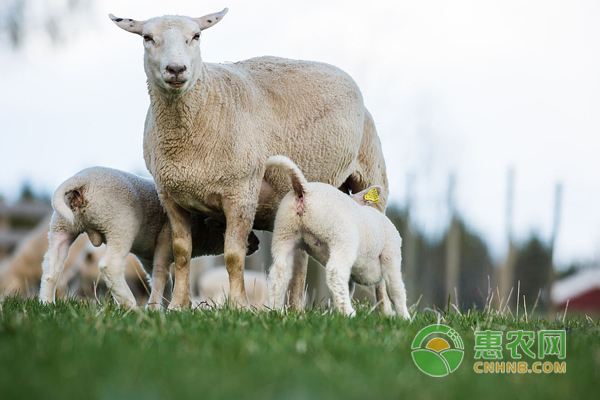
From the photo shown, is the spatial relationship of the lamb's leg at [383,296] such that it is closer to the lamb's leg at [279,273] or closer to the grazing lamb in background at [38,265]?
the lamb's leg at [279,273]

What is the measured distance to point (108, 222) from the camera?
4.95 metres

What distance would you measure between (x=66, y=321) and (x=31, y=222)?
13868mm

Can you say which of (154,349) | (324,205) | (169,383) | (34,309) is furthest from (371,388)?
(34,309)

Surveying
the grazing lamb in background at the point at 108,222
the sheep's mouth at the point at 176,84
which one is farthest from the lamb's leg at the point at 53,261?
the sheep's mouth at the point at 176,84

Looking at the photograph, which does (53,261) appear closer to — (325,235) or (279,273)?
(279,273)

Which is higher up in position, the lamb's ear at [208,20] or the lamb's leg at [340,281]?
the lamb's ear at [208,20]

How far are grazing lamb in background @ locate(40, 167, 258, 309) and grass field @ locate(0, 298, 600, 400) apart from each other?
58.5 inches

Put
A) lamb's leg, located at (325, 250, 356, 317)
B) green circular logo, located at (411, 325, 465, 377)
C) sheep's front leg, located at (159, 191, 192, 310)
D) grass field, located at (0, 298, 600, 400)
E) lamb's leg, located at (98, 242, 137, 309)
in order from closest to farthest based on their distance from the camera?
grass field, located at (0, 298, 600, 400)
green circular logo, located at (411, 325, 465, 377)
lamb's leg, located at (325, 250, 356, 317)
lamb's leg, located at (98, 242, 137, 309)
sheep's front leg, located at (159, 191, 192, 310)

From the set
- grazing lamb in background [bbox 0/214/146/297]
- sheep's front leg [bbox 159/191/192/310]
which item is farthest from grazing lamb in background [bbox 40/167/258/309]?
grazing lamb in background [bbox 0/214/146/297]

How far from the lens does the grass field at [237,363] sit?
6.53 feet

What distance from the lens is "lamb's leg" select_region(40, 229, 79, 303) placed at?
495cm

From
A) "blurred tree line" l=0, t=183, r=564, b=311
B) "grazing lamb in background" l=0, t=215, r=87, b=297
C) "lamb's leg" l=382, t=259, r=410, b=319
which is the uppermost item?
"lamb's leg" l=382, t=259, r=410, b=319

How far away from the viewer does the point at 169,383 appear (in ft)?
6.78

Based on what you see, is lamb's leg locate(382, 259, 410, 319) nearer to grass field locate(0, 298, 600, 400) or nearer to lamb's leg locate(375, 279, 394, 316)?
lamb's leg locate(375, 279, 394, 316)
